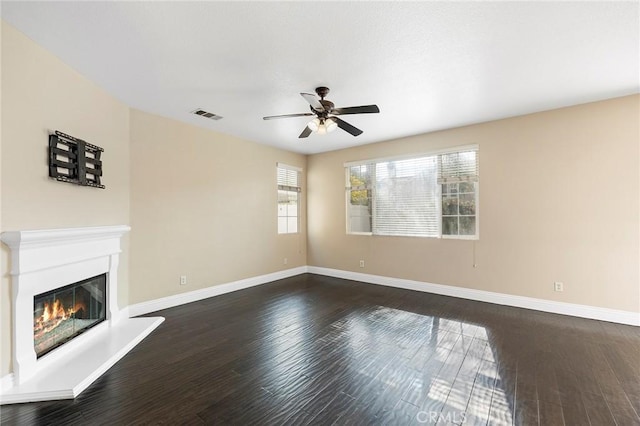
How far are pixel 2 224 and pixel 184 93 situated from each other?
2066mm

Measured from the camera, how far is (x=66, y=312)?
108 inches

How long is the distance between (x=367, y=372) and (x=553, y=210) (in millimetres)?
3455

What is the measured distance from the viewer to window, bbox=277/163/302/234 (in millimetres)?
6078

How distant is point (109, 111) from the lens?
3.36 meters

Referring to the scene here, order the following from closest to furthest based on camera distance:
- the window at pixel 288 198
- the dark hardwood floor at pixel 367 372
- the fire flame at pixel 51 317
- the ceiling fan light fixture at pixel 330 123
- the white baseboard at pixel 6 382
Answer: the dark hardwood floor at pixel 367 372
the white baseboard at pixel 6 382
the fire flame at pixel 51 317
the ceiling fan light fixture at pixel 330 123
the window at pixel 288 198

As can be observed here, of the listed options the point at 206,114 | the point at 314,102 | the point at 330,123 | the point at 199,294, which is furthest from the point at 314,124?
the point at 199,294

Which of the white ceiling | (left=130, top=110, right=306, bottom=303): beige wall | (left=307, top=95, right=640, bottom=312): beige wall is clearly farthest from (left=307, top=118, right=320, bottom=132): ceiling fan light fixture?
(left=307, top=95, right=640, bottom=312): beige wall

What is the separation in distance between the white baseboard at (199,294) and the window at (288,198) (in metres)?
0.98

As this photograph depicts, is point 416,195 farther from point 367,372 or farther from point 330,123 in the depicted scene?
point 367,372

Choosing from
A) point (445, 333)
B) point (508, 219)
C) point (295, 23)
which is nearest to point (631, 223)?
point (508, 219)

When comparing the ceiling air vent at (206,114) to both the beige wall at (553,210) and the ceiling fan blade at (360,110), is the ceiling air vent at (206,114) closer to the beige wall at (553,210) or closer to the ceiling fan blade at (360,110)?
the ceiling fan blade at (360,110)

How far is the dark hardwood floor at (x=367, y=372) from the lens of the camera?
1.91 meters

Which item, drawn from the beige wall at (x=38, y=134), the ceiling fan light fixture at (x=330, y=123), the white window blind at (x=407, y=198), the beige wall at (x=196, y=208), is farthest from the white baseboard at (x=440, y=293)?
the ceiling fan light fixture at (x=330, y=123)

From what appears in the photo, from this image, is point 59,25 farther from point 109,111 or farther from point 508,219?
point 508,219
